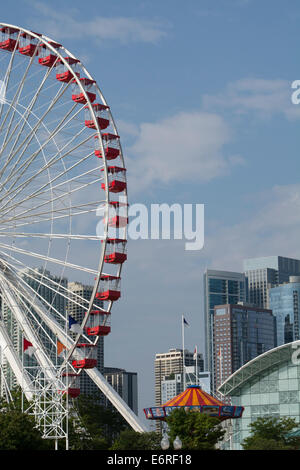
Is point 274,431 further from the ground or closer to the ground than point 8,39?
closer to the ground

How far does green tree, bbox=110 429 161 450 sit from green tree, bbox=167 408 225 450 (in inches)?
323

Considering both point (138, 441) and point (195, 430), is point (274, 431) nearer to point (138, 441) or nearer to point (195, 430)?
point (195, 430)

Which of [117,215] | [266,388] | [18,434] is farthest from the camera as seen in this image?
[266,388]

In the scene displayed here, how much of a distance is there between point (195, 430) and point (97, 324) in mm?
14459

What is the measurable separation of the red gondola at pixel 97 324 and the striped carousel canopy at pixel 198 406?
1432 cm

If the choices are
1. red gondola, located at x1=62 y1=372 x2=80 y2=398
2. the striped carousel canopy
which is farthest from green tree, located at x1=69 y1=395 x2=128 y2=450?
red gondola, located at x1=62 y1=372 x2=80 y2=398

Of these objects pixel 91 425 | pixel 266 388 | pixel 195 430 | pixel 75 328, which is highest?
pixel 75 328

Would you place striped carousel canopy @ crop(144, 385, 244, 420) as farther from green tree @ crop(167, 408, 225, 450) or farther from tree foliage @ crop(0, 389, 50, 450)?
tree foliage @ crop(0, 389, 50, 450)

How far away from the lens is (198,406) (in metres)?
84.2

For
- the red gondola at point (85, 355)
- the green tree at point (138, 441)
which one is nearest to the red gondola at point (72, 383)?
the red gondola at point (85, 355)

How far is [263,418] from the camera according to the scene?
313 feet

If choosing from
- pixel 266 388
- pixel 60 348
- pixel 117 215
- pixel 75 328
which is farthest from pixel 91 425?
pixel 117 215
